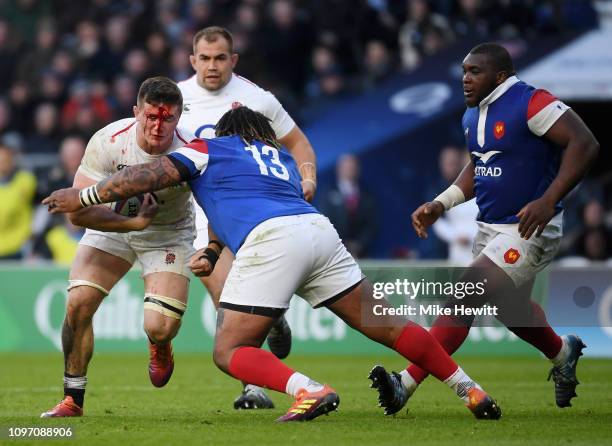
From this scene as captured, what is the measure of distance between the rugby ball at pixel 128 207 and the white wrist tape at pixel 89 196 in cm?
80

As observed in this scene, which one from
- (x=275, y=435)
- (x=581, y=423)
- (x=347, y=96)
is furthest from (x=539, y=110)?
(x=347, y=96)

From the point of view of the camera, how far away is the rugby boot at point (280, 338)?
32.2 ft

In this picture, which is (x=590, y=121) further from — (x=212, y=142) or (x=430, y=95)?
(x=212, y=142)

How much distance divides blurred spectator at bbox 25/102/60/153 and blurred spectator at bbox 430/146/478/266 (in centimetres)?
592

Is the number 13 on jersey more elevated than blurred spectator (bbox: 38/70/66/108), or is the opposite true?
blurred spectator (bbox: 38/70/66/108)

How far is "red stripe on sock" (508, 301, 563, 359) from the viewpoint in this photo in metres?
8.72

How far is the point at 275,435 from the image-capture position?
23.2 feet

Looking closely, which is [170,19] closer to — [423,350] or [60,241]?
[60,241]

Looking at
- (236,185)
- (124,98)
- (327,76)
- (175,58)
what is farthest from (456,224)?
(236,185)

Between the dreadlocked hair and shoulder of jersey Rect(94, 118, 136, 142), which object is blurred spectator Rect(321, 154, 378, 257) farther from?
the dreadlocked hair

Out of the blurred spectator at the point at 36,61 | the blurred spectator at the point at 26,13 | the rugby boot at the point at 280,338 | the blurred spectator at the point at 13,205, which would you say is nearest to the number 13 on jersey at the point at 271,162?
the rugby boot at the point at 280,338

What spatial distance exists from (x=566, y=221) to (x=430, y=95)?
2461mm

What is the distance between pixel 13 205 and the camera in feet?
54.6

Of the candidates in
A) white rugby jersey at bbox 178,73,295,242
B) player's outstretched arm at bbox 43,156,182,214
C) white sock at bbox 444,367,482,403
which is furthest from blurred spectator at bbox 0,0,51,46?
white sock at bbox 444,367,482,403
